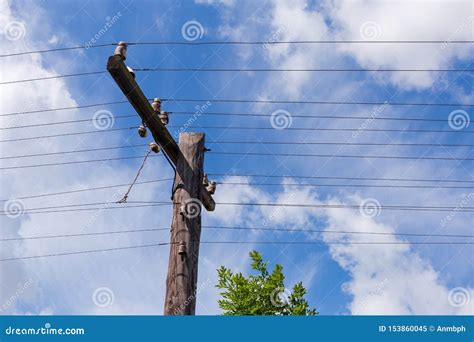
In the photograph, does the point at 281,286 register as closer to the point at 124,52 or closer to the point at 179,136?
the point at 179,136

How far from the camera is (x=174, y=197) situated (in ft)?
22.4

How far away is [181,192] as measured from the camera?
6.79m

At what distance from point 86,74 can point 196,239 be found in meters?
3.73

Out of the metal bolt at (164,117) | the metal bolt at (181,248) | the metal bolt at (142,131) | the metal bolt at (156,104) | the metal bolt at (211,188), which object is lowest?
the metal bolt at (181,248)

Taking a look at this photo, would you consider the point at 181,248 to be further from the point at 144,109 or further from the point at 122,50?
the point at 122,50

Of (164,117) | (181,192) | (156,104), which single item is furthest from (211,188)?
(156,104)

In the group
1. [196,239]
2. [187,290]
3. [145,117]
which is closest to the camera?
[187,290]

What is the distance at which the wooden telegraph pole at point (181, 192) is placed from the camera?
6109 millimetres

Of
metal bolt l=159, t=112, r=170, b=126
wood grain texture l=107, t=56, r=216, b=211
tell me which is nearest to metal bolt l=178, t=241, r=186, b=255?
wood grain texture l=107, t=56, r=216, b=211

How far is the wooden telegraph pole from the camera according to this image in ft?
20.0

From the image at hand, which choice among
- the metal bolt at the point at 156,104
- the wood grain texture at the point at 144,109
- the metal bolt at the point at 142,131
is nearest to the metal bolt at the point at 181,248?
the wood grain texture at the point at 144,109

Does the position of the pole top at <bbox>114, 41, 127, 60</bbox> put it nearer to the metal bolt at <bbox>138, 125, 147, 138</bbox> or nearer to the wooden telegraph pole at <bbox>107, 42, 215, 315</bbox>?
the wooden telegraph pole at <bbox>107, 42, 215, 315</bbox>

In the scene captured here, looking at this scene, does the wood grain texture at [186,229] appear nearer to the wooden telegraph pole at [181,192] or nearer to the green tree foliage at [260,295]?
the wooden telegraph pole at [181,192]
